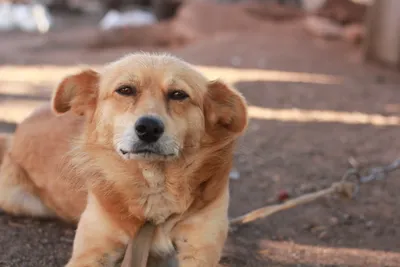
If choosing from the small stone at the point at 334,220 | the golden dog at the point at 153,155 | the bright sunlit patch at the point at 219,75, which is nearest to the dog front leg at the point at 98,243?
the golden dog at the point at 153,155

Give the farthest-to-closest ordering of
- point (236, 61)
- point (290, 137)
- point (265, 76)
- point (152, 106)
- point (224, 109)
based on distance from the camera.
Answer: point (236, 61) → point (265, 76) → point (290, 137) → point (224, 109) → point (152, 106)

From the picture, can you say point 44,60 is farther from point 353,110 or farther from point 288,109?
point 353,110

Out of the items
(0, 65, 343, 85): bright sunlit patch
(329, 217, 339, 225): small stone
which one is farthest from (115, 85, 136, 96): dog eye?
(0, 65, 343, 85): bright sunlit patch

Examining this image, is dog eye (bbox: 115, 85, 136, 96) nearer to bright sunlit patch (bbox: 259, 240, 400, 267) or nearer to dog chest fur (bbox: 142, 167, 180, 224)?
dog chest fur (bbox: 142, 167, 180, 224)

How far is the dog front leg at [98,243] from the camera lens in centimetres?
284

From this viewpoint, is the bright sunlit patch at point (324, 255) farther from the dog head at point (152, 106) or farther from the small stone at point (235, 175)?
the small stone at point (235, 175)

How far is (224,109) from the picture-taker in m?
3.12

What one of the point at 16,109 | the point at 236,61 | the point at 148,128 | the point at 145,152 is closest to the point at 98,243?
the point at 145,152

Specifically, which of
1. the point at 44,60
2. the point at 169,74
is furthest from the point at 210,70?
the point at 169,74

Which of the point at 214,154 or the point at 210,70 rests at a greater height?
the point at 214,154

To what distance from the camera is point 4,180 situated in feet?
12.4

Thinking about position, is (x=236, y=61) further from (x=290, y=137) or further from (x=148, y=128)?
(x=148, y=128)

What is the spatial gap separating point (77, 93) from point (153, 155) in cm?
73

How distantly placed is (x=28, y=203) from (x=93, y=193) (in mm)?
891
